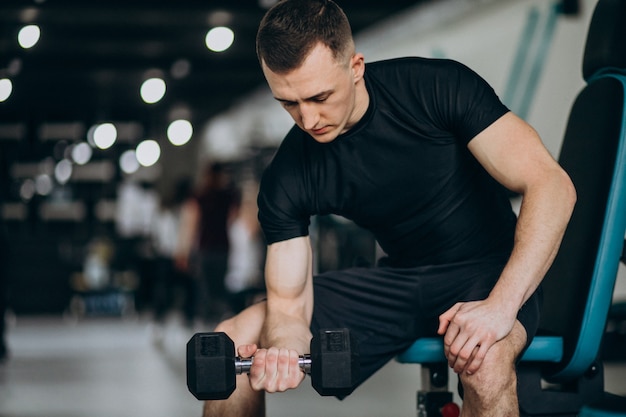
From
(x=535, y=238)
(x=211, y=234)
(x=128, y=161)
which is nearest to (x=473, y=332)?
(x=535, y=238)

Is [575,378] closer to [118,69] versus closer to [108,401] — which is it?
[108,401]

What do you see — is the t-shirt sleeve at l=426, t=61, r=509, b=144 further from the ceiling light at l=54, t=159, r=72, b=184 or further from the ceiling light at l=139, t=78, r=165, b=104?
the ceiling light at l=54, t=159, r=72, b=184

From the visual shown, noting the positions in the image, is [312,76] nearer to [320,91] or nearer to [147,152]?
[320,91]

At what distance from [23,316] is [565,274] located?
32.9 feet

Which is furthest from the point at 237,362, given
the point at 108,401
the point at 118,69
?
the point at 118,69

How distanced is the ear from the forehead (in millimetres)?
74

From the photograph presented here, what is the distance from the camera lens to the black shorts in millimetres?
2074

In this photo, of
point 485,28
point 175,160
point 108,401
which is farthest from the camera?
point 175,160

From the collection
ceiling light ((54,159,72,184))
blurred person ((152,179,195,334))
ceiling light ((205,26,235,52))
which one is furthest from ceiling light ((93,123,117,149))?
ceiling light ((54,159,72,184))

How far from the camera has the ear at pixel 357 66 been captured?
202 centimetres

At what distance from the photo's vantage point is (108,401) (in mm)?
4250

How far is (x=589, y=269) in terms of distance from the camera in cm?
204

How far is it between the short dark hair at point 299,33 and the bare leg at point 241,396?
600mm

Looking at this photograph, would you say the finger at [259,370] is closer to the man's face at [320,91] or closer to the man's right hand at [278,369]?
the man's right hand at [278,369]
